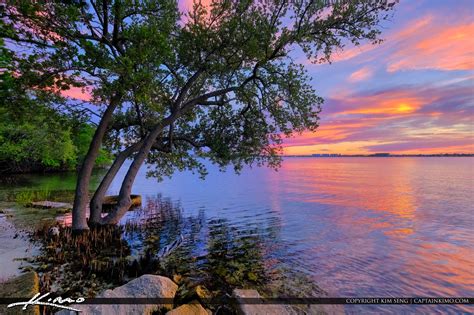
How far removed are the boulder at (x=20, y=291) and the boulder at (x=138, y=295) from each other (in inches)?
35.2

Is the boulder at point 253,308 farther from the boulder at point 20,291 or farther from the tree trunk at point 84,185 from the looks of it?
the tree trunk at point 84,185

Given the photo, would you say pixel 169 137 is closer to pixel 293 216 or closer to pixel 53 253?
pixel 53 253

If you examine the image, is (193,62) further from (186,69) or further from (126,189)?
(126,189)

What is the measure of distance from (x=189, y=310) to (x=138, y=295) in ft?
4.34

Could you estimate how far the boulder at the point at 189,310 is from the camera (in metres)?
5.98

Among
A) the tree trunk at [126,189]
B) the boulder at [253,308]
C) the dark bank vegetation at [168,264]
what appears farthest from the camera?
the tree trunk at [126,189]

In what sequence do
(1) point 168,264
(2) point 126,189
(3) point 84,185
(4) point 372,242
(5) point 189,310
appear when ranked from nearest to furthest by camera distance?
1. (5) point 189,310
2. (1) point 168,264
3. (3) point 84,185
4. (4) point 372,242
5. (2) point 126,189

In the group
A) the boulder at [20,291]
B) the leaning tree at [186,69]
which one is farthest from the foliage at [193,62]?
the boulder at [20,291]

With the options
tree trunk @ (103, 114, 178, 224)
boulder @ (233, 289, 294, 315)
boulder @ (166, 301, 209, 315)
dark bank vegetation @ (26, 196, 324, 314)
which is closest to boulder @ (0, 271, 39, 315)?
dark bank vegetation @ (26, 196, 324, 314)

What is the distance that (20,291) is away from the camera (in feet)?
20.4

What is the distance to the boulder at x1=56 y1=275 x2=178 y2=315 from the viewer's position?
541 centimetres

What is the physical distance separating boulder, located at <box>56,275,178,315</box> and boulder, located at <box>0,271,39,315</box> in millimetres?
894

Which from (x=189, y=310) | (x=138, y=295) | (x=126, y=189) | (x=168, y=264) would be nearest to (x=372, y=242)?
(x=168, y=264)

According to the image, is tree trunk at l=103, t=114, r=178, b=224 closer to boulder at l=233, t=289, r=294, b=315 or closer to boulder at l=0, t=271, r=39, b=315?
boulder at l=0, t=271, r=39, b=315
